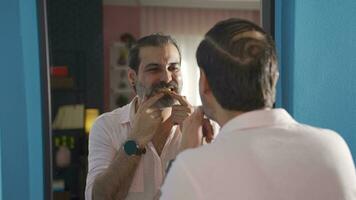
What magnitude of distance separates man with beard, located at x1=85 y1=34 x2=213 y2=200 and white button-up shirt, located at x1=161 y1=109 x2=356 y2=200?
1.29 feet

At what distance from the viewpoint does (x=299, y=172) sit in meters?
0.59

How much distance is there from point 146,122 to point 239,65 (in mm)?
451

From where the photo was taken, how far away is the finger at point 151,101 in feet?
3.36

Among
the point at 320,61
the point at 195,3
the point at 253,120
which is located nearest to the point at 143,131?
the point at 253,120

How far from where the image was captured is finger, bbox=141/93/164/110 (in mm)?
1023

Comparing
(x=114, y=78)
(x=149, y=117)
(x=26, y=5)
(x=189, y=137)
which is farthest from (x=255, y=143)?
(x=114, y=78)

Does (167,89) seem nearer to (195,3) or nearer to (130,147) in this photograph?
(130,147)

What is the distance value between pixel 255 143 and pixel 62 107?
2.72m

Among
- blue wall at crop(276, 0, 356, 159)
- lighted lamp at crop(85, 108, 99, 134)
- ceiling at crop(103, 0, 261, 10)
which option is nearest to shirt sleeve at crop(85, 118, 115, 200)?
blue wall at crop(276, 0, 356, 159)

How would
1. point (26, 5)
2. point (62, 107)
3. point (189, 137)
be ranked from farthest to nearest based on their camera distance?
point (62, 107) < point (26, 5) < point (189, 137)

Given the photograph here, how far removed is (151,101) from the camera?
3.36 feet

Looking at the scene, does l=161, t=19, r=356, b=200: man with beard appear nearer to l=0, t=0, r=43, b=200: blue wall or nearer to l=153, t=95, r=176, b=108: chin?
l=153, t=95, r=176, b=108: chin

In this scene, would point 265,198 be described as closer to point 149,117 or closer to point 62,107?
point 149,117

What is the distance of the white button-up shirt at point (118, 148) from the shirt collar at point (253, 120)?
1.49 ft
